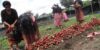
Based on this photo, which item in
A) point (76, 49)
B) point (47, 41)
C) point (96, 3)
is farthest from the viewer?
point (96, 3)

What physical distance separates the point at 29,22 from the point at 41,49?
1522 millimetres

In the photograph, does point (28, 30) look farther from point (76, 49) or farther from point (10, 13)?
point (76, 49)

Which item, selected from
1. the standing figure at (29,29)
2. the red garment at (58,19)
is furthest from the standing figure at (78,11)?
the standing figure at (29,29)

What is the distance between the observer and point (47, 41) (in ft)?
36.1

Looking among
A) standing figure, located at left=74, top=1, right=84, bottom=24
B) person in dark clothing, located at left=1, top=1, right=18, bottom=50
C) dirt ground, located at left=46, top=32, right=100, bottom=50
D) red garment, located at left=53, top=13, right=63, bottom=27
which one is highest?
person in dark clothing, located at left=1, top=1, right=18, bottom=50

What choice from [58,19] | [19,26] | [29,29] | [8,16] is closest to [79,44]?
[29,29]

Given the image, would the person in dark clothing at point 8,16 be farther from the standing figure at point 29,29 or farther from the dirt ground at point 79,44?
the dirt ground at point 79,44

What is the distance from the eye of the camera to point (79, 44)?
10734mm

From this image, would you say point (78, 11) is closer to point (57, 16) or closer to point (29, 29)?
point (57, 16)

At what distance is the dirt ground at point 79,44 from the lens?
32.9 feet

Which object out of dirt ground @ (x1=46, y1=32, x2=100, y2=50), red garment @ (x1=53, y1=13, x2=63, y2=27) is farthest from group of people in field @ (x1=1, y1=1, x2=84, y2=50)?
red garment @ (x1=53, y1=13, x2=63, y2=27)

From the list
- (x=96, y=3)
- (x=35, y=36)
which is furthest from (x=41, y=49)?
(x=96, y=3)

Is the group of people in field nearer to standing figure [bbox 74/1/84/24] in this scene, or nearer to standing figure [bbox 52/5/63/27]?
standing figure [bbox 74/1/84/24]

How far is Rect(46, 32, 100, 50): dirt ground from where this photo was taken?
1001cm
